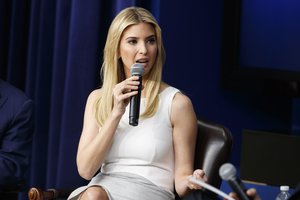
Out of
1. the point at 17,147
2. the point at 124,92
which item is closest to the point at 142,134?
the point at 124,92

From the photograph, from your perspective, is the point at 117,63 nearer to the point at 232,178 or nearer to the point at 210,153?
the point at 210,153

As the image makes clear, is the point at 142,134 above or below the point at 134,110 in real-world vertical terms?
below

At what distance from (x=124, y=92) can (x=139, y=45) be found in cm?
26

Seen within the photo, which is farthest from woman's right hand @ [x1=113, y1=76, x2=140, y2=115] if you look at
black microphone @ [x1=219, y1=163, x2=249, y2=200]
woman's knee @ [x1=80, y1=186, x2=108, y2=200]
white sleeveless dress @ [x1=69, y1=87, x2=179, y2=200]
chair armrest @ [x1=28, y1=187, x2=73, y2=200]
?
black microphone @ [x1=219, y1=163, x2=249, y2=200]

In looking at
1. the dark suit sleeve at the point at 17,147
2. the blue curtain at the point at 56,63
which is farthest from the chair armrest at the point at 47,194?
the blue curtain at the point at 56,63

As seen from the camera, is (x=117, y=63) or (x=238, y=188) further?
(x=117, y=63)

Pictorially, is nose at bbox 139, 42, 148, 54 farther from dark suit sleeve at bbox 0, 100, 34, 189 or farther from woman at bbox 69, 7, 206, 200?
dark suit sleeve at bbox 0, 100, 34, 189

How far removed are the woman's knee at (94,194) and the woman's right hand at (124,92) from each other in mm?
288

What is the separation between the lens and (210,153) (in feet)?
9.23

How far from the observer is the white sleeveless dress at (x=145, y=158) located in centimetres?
274

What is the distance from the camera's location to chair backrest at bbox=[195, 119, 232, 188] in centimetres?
278

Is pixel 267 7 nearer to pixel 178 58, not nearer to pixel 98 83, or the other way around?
pixel 178 58

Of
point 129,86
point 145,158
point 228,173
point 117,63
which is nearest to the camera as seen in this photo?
point 228,173

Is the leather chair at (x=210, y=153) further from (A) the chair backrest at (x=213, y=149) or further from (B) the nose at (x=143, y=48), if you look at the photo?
(B) the nose at (x=143, y=48)
